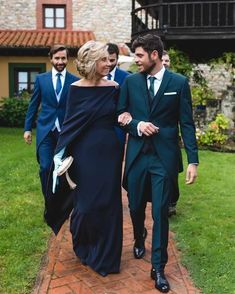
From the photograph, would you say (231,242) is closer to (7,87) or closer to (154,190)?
(154,190)

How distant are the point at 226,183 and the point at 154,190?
177 inches

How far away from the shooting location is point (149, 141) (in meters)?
3.96

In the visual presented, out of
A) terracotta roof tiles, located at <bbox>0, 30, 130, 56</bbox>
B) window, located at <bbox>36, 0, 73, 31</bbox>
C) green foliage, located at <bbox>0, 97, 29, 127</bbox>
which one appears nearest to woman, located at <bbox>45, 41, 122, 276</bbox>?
green foliage, located at <bbox>0, 97, 29, 127</bbox>

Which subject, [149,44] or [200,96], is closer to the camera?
[149,44]

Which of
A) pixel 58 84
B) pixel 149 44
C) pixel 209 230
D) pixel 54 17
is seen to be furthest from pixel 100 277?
pixel 54 17

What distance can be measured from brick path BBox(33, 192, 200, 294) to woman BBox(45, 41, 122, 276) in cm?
14

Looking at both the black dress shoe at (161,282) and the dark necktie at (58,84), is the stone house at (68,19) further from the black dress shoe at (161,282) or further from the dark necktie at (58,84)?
the black dress shoe at (161,282)

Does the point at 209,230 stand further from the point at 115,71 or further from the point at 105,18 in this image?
the point at 105,18

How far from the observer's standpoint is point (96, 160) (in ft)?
13.2

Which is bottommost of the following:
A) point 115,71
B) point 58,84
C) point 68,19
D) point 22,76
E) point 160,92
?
point 160,92

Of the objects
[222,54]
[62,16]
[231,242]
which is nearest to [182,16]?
[222,54]

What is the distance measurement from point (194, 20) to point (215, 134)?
4229 millimetres

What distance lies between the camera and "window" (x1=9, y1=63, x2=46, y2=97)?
19.2 metres

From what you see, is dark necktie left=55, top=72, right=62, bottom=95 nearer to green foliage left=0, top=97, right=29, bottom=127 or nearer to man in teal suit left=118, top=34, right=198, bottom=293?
man in teal suit left=118, top=34, right=198, bottom=293
